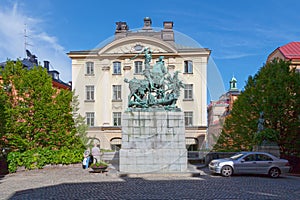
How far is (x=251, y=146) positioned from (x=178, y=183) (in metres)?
12.8

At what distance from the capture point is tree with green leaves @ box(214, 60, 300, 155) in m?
22.9

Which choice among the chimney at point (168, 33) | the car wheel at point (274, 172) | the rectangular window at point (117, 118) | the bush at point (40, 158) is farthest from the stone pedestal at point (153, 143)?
the chimney at point (168, 33)

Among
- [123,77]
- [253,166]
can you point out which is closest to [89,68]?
[123,77]

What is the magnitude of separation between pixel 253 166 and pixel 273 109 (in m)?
7.24

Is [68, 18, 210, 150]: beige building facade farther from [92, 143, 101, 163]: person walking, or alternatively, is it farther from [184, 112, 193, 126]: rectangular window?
[92, 143, 101, 163]: person walking

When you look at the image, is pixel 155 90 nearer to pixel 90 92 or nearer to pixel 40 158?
pixel 90 92

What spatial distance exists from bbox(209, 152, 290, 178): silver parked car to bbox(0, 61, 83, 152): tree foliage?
12.9 meters

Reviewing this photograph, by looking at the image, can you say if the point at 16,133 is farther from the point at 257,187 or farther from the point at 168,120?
the point at 257,187

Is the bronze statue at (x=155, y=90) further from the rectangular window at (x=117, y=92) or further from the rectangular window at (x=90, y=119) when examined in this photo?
the rectangular window at (x=117, y=92)

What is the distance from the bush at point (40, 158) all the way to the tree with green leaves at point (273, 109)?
1359cm

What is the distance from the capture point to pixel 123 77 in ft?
83.1

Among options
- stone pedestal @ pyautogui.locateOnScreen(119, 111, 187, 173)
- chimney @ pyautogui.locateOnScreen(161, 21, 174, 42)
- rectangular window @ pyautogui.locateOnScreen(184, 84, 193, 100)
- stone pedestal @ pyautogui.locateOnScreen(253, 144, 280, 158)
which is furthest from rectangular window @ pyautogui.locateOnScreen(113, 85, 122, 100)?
stone pedestal @ pyautogui.locateOnScreen(253, 144, 280, 158)

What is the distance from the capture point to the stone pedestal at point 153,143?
1791 cm

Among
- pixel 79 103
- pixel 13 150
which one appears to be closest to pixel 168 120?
pixel 79 103
